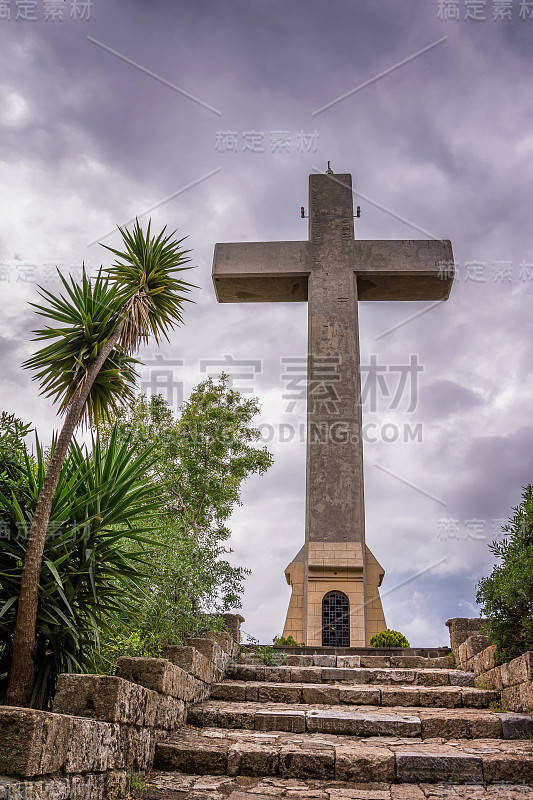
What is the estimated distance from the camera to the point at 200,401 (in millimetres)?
11250

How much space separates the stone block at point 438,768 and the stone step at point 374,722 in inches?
36.2

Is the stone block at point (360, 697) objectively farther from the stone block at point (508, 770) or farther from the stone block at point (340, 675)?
the stone block at point (508, 770)

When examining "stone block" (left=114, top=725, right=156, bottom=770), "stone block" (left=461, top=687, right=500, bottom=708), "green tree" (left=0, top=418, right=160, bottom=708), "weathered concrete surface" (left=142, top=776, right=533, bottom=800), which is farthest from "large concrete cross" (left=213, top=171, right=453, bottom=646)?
"green tree" (left=0, top=418, right=160, bottom=708)

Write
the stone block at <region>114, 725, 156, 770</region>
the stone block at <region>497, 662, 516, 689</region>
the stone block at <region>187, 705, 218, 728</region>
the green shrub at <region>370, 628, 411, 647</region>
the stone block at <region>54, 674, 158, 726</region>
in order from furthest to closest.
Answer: the green shrub at <region>370, 628, 411, 647</region> → the stone block at <region>497, 662, 516, 689</region> → the stone block at <region>187, 705, 218, 728</region> → the stone block at <region>114, 725, 156, 770</region> → the stone block at <region>54, 674, 158, 726</region>

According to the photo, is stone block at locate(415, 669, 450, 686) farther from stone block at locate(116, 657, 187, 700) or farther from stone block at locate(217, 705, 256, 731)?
stone block at locate(116, 657, 187, 700)

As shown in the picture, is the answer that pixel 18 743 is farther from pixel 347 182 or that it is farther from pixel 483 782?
pixel 347 182

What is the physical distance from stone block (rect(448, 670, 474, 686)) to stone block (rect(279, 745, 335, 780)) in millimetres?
3073

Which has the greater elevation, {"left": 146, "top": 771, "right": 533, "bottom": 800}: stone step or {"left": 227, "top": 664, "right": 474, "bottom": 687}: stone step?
{"left": 227, "top": 664, "right": 474, "bottom": 687}: stone step

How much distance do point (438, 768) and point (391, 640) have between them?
6.24 metres

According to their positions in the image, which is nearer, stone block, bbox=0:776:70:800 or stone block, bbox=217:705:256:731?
stone block, bbox=0:776:70:800

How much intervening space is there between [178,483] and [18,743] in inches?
272

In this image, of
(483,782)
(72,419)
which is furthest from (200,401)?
(483,782)

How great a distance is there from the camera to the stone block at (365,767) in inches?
180

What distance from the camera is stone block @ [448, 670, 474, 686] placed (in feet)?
23.7
